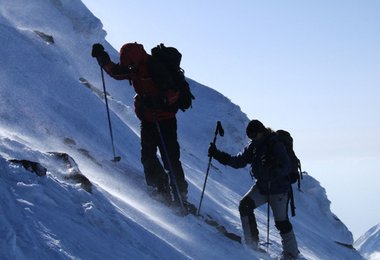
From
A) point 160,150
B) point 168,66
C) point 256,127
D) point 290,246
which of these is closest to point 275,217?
point 290,246

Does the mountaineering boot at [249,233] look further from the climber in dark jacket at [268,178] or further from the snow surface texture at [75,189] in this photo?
the snow surface texture at [75,189]

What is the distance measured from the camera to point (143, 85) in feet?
32.2

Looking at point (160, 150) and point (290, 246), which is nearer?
point (290, 246)

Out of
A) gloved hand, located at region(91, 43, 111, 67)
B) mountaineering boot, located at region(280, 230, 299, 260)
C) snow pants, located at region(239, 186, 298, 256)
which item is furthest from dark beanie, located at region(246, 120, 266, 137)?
gloved hand, located at region(91, 43, 111, 67)

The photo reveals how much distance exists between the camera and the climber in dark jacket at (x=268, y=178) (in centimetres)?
889

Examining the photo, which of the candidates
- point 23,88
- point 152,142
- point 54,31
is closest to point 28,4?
point 54,31

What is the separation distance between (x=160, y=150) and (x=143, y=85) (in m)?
1.35

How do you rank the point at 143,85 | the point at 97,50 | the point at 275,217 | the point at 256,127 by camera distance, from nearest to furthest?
the point at 256,127 → the point at 275,217 → the point at 143,85 → the point at 97,50

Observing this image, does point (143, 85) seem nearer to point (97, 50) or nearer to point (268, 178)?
point (97, 50)

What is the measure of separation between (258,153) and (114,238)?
144 inches

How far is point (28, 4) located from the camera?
108 feet

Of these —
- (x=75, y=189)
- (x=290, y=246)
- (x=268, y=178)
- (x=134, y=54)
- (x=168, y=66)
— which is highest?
(x=168, y=66)

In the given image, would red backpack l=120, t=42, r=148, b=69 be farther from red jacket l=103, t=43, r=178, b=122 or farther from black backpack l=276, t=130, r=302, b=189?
black backpack l=276, t=130, r=302, b=189

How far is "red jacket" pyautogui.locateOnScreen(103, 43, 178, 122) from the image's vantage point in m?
9.69
